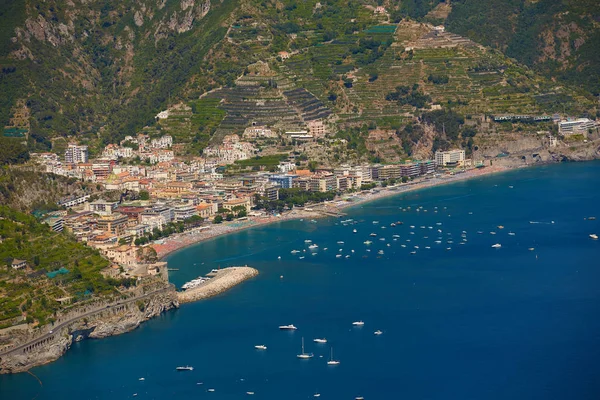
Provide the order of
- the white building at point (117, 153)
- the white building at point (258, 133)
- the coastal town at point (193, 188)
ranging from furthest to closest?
the white building at point (117, 153) → the white building at point (258, 133) → the coastal town at point (193, 188)

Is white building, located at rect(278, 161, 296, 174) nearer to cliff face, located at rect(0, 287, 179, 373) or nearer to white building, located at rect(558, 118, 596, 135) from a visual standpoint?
white building, located at rect(558, 118, 596, 135)

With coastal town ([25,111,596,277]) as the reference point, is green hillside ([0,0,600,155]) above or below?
above

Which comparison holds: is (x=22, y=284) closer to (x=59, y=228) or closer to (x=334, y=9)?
(x=59, y=228)

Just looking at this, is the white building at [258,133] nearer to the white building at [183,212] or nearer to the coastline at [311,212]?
the coastline at [311,212]

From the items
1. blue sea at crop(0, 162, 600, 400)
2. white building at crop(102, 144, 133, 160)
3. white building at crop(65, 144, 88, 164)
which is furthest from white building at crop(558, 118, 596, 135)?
white building at crop(65, 144, 88, 164)

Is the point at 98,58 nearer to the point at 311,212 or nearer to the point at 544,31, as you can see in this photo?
the point at 311,212

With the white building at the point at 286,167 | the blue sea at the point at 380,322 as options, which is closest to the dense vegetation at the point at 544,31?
the white building at the point at 286,167
